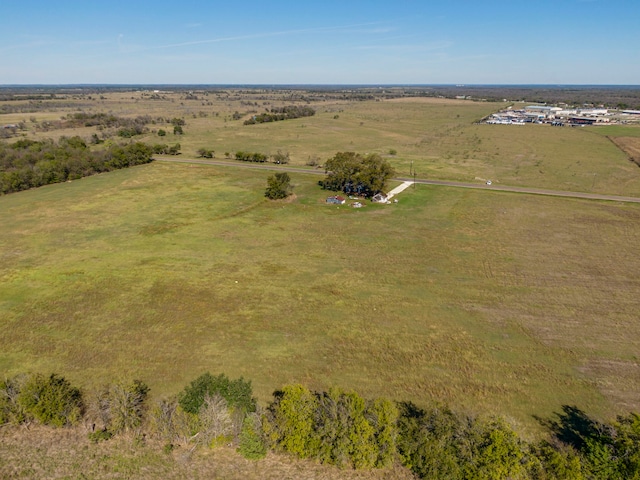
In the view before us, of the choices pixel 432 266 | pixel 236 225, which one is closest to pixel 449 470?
pixel 432 266

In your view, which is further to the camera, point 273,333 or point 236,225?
point 236,225

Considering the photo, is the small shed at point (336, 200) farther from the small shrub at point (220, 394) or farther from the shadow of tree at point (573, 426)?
the shadow of tree at point (573, 426)

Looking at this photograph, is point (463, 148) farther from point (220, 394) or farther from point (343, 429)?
point (220, 394)

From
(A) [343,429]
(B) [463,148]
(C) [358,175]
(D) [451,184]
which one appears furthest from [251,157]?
(A) [343,429]

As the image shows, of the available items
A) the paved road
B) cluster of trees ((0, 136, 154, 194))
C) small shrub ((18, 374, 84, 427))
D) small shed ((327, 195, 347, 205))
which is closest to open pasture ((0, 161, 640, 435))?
small shed ((327, 195, 347, 205))

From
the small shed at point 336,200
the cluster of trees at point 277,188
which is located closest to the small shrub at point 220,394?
the small shed at point 336,200

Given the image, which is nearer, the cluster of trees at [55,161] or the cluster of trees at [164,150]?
the cluster of trees at [55,161]

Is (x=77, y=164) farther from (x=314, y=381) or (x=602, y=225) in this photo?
(x=602, y=225)
